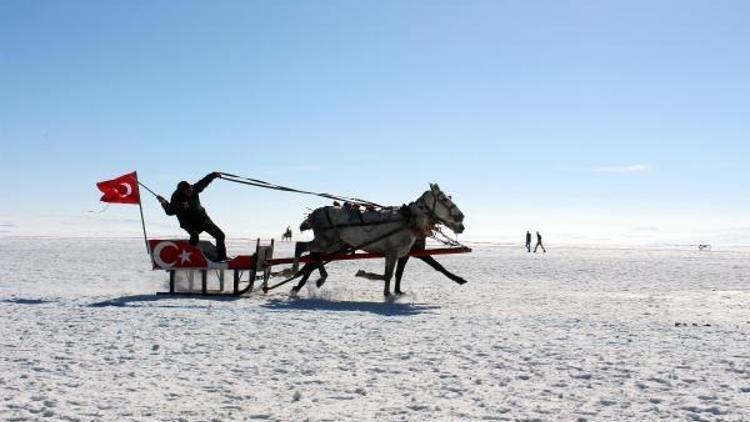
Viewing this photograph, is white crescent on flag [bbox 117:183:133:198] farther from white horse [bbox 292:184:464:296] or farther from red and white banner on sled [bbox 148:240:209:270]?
white horse [bbox 292:184:464:296]

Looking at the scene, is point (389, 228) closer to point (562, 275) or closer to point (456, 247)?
point (456, 247)

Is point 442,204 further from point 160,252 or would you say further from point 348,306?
point 160,252

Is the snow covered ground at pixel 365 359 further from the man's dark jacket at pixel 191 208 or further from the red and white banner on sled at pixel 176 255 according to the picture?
the man's dark jacket at pixel 191 208

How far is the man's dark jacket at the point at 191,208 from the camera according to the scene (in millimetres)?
13289

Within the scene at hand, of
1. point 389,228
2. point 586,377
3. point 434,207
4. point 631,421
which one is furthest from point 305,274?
point 631,421

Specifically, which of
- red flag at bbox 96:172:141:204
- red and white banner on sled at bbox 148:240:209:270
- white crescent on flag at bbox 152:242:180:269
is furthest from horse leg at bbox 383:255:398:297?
red flag at bbox 96:172:141:204

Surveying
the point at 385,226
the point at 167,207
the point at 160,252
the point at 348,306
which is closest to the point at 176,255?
the point at 160,252

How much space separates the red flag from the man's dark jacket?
0.93 metres

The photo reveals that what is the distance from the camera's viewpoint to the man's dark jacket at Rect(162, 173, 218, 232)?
523 inches

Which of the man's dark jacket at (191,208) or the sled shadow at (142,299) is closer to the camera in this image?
the sled shadow at (142,299)

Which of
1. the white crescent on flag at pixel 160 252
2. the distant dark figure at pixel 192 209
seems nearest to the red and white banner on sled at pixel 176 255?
the white crescent on flag at pixel 160 252

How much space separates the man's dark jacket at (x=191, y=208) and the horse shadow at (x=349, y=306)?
6.83ft

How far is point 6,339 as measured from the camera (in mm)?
8305

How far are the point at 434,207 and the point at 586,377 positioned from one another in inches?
287
